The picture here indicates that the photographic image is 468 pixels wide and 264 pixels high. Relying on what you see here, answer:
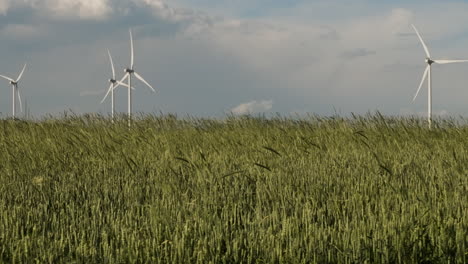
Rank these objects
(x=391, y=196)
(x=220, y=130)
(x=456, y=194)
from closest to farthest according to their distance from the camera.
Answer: (x=456, y=194) → (x=391, y=196) → (x=220, y=130)

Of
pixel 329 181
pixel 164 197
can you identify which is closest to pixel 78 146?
pixel 164 197

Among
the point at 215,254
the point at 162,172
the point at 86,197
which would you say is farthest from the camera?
the point at 162,172

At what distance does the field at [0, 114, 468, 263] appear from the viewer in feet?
19.0

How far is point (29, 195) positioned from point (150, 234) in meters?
3.37

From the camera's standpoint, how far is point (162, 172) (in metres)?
10.7

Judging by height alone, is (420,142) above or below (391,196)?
above

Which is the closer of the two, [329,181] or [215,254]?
[215,254]

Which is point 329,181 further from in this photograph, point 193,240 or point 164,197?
point 193,240

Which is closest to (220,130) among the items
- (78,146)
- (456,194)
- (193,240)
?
(78,146)

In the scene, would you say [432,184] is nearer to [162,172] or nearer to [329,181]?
[329,181]

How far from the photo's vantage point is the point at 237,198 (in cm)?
874

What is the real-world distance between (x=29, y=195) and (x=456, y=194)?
5785 mm

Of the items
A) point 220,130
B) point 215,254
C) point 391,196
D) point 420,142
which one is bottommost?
point 215,254

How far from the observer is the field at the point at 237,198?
5.78 m
